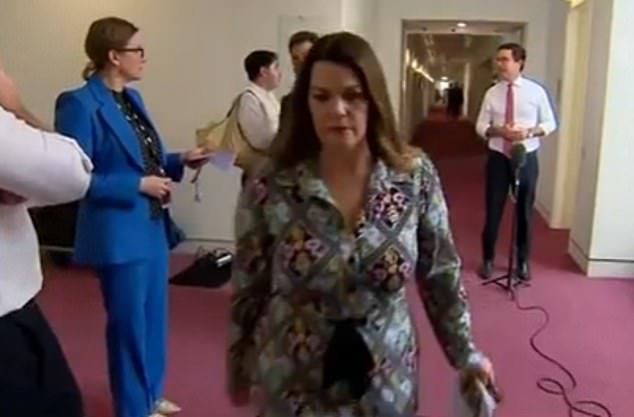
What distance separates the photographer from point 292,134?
158 centimetres

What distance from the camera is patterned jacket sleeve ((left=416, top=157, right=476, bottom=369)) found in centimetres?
158

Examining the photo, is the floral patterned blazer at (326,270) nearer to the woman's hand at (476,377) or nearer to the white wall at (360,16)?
the woman's hand at (476,377)

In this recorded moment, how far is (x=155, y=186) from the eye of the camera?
8.70ft

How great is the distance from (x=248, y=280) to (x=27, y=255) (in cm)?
52

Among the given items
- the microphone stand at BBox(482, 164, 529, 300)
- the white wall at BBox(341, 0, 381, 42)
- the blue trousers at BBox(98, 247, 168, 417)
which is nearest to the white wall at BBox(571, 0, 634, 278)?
the microphone stand at BBox(482, 164, 529, 300)

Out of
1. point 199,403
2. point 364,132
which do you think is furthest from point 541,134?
point 364,132

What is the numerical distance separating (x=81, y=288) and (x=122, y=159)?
8.14 ft

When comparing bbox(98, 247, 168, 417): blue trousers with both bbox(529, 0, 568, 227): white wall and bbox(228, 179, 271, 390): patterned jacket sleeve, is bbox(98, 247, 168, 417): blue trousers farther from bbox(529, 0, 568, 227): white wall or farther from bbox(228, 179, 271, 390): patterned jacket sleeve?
bbox(529, 0, 568, 227): white wall

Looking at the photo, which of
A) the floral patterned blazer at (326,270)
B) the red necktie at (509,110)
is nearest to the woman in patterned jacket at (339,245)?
the floral patterned blazer at (326,270)

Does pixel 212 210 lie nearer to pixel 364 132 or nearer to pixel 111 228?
pixel 111 228

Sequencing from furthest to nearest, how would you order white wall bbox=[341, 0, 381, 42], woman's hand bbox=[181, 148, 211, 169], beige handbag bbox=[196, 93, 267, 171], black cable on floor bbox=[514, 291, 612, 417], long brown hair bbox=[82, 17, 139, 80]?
white wall bbox=[341, 0, 381, 42], beige handbag bbox=[196, 93, 267, 171], black cable on floor bbox=[514, 291, 612, 417], woman's hand bbox=[181, 148, 211, 169], long brown hair bbox=[82, 17, 139, 80]

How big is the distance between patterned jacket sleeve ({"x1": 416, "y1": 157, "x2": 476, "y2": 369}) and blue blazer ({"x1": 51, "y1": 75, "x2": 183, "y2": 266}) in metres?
1.30

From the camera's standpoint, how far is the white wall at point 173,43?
18.2ft

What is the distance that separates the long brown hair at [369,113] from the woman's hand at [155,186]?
1.14 meters
